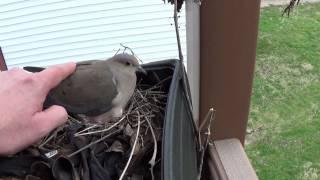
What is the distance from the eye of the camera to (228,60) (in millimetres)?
950

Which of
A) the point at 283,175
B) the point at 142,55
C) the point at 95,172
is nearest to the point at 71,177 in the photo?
the point at 95,172

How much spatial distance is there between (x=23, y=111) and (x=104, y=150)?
13cm

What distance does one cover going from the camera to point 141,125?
78 centimetres

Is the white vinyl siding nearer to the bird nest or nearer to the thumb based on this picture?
the bird nest

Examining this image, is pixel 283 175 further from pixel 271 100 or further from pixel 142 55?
pixel 142 55

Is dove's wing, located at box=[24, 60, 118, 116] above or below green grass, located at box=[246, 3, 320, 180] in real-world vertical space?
above

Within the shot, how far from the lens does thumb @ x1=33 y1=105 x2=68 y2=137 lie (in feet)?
2.13

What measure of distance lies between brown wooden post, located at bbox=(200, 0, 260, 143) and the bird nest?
0.17 m

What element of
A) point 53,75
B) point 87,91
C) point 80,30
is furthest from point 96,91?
point 80,30

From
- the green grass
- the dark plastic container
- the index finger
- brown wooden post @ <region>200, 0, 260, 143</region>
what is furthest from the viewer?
the green grass

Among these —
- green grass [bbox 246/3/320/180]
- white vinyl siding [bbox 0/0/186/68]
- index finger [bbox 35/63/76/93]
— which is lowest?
green grass [bbox 246/3/320/180]

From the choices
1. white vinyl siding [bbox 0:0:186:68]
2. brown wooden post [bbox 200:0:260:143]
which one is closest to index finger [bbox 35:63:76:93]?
brown wooden post [bbox 200:0:260:143]

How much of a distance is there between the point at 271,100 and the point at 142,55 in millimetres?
1188

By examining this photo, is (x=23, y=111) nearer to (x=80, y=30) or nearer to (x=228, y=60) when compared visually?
(x=228, y=60)
